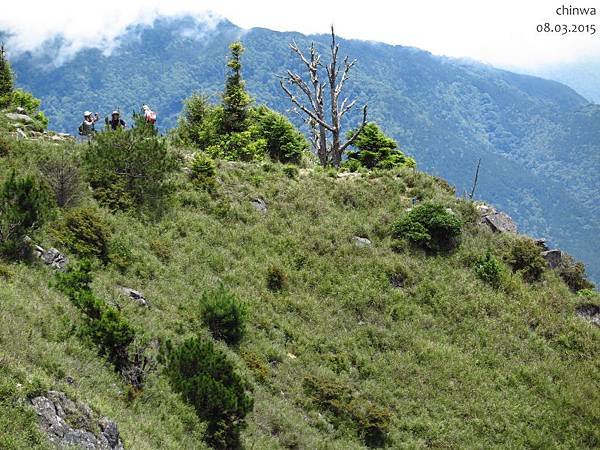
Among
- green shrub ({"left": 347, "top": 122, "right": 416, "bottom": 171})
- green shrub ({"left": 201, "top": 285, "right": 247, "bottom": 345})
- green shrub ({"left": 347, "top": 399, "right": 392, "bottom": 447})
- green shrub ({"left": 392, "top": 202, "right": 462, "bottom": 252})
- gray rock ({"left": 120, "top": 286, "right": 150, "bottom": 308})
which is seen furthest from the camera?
green shrub ({"left": 347, "top": 122, "right": 416, "bottom": 171})

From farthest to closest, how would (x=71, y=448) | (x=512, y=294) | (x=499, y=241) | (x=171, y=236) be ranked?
(x=499, y=241) → (x=512, y=294) → (x=171, y=236) → (x=71, y=448)

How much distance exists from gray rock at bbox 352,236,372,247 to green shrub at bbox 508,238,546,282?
21.8 feet

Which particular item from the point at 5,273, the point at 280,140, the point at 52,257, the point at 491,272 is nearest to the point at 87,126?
the point at 280,140

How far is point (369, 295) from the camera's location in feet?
70.5

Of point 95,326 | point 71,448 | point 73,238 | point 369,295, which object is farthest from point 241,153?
point 71,448

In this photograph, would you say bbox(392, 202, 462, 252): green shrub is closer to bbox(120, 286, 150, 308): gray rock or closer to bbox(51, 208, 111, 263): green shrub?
bbox(120, 286, 150, 308): gray rock

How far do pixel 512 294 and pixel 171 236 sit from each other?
14507mm

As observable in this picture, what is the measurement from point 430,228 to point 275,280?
858 cm

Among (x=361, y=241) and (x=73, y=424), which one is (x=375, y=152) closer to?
(x=361, y=241)

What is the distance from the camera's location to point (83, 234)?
16984 mm

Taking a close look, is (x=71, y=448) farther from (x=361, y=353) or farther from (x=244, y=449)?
(x=361, y=353)

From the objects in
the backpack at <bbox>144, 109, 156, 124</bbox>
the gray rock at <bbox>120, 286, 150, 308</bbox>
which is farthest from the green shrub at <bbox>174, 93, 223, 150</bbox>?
the gray rock at <bbox>120, 286, 150, 308</bbox>

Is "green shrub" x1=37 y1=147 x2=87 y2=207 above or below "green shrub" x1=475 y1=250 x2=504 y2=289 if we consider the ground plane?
above

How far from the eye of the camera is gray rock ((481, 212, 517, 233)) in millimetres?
26906
